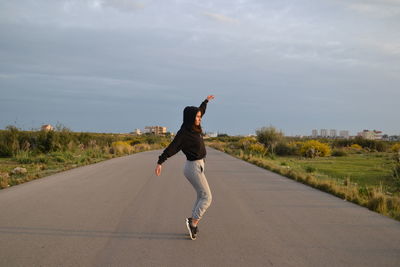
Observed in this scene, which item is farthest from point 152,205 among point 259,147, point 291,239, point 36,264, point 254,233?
point 259,147

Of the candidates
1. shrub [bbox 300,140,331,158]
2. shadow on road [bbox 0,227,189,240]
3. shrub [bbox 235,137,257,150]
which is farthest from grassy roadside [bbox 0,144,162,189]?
shrub [bbox 235,137,257,150]

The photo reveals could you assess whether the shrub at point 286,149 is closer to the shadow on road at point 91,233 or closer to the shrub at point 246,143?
the shrub at point 246,143

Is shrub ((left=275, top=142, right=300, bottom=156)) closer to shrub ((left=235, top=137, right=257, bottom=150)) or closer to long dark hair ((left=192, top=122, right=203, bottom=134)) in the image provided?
shrub ((left=235, top=137, right=257, bottom=150))

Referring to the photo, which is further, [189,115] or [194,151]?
[189,115]

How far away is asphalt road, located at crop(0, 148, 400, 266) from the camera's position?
5.71 meters

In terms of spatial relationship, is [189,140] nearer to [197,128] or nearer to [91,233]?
[197,128]

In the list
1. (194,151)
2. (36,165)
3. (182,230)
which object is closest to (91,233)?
(182,230)

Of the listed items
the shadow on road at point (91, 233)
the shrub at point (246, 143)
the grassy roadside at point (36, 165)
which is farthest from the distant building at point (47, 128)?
the shadow on road at point (91, 233)

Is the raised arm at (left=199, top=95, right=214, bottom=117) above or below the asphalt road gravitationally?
above

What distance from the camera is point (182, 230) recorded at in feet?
24.4

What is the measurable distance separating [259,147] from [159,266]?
119 feet

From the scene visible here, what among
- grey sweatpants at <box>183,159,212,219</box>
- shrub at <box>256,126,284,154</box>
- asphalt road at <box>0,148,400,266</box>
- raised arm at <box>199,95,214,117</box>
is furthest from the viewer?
shrub at <box>256,126,284,154</box>

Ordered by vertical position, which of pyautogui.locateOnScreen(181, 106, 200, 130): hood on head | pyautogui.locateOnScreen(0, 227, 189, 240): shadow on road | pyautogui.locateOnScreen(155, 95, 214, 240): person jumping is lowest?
pyautogui.locateOnScreen(0, 227, 189, 240): shadow on road

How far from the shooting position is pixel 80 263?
542 cm
